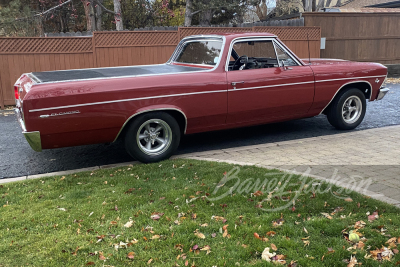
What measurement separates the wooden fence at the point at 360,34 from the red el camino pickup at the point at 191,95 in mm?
7270

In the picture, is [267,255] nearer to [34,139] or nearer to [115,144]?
[34,139]

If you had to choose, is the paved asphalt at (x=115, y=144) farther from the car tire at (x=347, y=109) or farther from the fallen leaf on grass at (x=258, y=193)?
the fallen leaf on grass at (x=258, y=193)

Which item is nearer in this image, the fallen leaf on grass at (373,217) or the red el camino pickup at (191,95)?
the fallen leaf on grass at (373,217)

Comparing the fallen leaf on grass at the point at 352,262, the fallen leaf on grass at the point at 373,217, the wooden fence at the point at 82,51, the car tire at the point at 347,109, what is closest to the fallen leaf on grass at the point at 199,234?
the fallen leaf on grass at the point at 352,262

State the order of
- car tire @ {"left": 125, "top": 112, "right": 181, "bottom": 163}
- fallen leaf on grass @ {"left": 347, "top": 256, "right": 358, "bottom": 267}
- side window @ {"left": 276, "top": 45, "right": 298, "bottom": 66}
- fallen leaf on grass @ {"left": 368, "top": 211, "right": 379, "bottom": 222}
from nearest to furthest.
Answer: fallen leaf on grass @ {"left": 347, "top": 256, "right": 358, "bottom": 267} < fallen leaf on grass @ {"left": 368, "top": 211, "right": 379, "bottom": 222} < car tire @ {"left": 125, "top": 112, "right": 181, "bottom": 163} < side window @ {"left": 276, "top": 45, "right": 298, "bottom": 66}

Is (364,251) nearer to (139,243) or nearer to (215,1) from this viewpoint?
(139,243)

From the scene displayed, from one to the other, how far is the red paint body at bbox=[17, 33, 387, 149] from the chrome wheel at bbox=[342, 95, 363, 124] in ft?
1.18

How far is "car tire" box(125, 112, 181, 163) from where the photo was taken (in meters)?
5.30

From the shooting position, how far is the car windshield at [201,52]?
6148 millimetres

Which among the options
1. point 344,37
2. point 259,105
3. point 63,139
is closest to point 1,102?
point 63,139

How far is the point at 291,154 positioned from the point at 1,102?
8260 mm

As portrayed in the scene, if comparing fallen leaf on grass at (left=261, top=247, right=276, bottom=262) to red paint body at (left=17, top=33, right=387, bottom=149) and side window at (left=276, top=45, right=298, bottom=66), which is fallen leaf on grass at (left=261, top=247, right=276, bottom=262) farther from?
side window at (left=276, top=45, right=298, bottom=66)

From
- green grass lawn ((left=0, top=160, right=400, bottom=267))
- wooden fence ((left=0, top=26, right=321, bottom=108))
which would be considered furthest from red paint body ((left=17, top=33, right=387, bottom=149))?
wooden fence ((left=0, top=26, right=321, bottom=108))

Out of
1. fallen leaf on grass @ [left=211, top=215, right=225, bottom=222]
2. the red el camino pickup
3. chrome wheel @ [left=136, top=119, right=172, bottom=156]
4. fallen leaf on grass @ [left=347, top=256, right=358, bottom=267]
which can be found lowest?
fallen leaf on grass @ [left=347, top=256, right=358, bottom=267]
